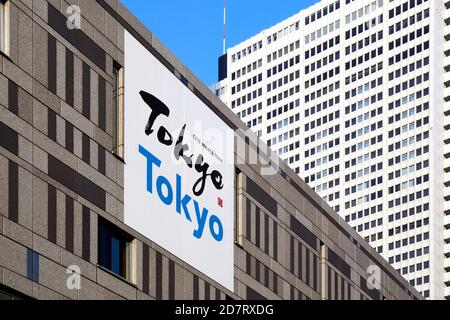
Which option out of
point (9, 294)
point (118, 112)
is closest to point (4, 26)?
point (118, 112)

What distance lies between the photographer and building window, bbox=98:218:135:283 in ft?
149

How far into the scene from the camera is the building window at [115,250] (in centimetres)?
4550

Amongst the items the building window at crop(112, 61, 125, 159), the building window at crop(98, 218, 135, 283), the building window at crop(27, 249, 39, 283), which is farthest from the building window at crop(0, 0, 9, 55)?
the building window at crop(98, 218, 135, 283)

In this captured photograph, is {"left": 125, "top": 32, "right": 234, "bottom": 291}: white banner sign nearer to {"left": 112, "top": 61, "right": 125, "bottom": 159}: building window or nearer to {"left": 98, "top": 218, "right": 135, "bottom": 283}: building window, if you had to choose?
{"left": 112, "top": 61, "right": 125, "bottom": 159}: building window

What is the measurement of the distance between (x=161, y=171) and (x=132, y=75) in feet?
13.6

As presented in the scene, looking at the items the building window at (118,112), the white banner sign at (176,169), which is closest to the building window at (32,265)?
the white banner sign at (176,169)

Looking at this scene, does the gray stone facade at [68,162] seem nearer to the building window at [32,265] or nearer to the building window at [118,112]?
the building window at [32,265]

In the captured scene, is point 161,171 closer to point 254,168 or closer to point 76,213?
point 76,213

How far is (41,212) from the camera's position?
40.9 m

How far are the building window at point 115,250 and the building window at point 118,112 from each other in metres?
2.90

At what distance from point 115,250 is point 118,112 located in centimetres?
532

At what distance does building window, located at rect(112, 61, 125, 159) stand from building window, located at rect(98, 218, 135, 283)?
9.51ft

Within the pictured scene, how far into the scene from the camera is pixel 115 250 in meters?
46.6
